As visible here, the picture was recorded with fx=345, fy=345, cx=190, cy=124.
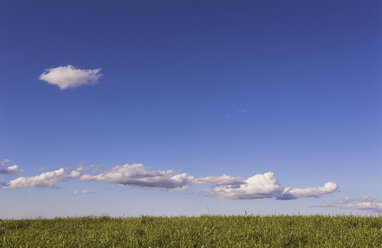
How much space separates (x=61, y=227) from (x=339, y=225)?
11.6 m

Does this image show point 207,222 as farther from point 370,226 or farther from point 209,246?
point 370,226

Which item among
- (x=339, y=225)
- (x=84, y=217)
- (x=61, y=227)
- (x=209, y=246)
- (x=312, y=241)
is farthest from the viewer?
(x=84, y=217)

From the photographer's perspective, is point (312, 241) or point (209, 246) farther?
point (312, 241)

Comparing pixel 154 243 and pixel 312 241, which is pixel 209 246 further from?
pixel 312 241

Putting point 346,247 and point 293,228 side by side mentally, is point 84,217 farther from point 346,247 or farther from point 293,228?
point 346,247

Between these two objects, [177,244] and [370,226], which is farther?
[370,226]

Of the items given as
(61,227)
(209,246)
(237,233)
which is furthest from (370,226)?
(61,227)

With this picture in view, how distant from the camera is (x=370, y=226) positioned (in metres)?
→ 13.7

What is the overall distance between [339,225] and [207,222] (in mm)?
5160

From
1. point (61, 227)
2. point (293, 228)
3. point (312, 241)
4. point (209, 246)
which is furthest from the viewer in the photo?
point (61, 227)

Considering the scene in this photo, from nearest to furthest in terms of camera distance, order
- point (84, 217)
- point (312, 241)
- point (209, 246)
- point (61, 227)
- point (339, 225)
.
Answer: point (209, 246), point (312, 241), point (339, 225), point (61, 227), point (84, 217)

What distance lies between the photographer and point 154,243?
32.6 feet

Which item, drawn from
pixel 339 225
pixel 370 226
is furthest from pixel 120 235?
pixel 370 226

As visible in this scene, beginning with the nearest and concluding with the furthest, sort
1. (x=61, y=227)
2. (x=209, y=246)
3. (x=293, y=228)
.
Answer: (x=209, y=246), (x=293, y=228), (x=61, y=227)
